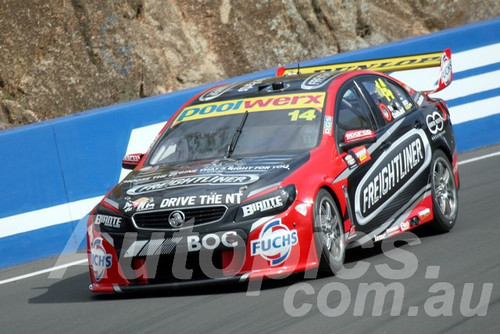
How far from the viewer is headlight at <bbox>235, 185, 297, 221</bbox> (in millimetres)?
7242

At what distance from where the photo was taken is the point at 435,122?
9.70m

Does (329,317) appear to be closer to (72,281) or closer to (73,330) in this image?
(73,330)

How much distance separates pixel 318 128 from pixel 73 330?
2576mm

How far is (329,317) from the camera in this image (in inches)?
248

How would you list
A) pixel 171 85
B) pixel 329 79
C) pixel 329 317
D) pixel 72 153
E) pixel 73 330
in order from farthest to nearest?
pixel 171 85
pixel 72 153
pixel 329 79
pixel 73 330
pixel 329 317

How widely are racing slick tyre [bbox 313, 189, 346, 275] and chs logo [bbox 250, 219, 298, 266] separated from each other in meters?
0.22

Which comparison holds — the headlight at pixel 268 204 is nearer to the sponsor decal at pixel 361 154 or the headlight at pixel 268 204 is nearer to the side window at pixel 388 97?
the sponsor decal at pixel 361 154

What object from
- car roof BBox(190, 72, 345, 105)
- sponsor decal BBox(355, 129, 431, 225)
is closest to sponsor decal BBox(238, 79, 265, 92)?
car roof BBox(190, 72, 345, 105)

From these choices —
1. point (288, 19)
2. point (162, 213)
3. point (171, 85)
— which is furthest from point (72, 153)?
point (288, 19)

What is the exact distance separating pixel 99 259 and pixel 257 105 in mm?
1924

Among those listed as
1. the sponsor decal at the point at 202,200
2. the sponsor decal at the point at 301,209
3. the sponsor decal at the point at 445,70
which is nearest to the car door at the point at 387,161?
the sponsor decal at the point at 445,70

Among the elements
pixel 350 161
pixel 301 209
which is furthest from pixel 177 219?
pixel 350 161

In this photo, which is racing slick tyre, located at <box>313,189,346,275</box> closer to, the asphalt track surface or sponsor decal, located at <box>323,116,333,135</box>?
the asphalt track surface

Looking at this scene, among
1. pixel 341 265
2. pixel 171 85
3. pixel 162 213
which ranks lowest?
pixel 171 85
